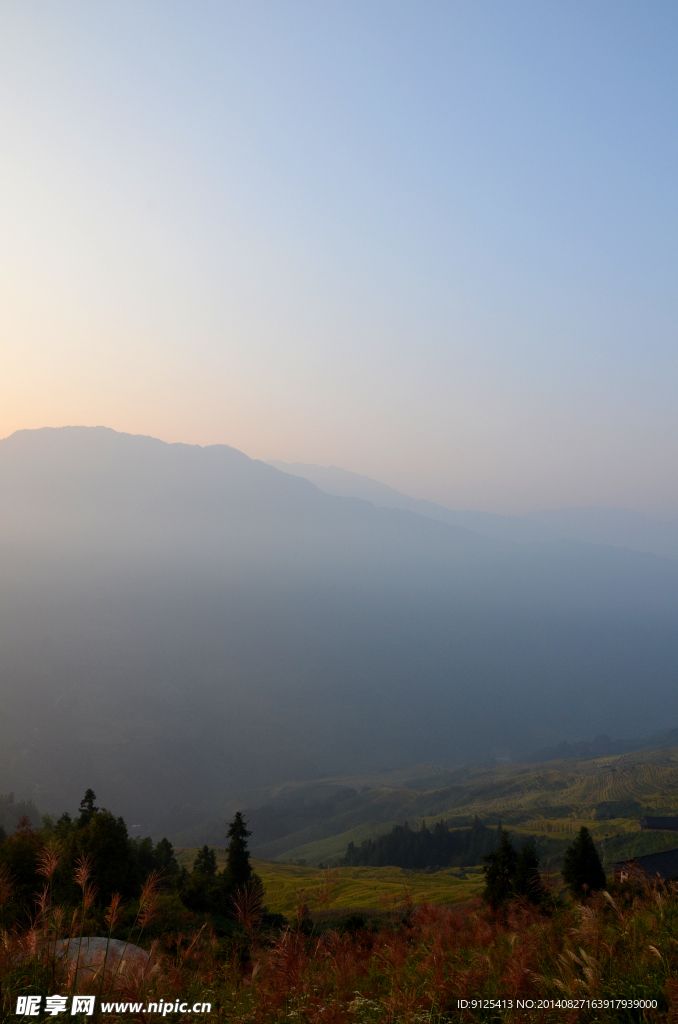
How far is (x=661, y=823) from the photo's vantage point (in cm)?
7788

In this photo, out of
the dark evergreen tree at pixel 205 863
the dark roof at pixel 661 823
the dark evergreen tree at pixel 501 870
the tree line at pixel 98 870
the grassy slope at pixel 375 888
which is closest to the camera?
the tree line at pixel 98 870

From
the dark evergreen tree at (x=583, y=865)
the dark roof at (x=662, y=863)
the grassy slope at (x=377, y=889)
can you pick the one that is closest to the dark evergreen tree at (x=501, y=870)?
the grassy slope at (x=377, y=889)

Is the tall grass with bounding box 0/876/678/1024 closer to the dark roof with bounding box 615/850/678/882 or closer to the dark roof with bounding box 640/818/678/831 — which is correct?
the dark roof with bounding box 615/850/678/882

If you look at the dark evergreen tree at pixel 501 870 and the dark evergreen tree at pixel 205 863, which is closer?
the dark evergreen tree at pixel 501 870

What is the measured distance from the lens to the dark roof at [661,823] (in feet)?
250

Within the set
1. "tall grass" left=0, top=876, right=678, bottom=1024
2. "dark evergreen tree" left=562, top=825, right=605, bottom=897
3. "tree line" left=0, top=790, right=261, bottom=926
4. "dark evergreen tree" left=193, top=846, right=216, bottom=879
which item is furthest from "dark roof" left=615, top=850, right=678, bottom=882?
"tall grass" left=0, top=876, right=678, bottom=1024

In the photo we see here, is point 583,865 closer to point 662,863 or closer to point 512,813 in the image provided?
point 662,863

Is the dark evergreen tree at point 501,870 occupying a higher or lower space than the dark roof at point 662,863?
higher

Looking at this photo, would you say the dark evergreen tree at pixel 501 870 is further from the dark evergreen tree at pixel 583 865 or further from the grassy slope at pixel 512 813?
the grassy slope at pixel 512 813

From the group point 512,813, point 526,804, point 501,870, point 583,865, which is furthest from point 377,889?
point 526,804

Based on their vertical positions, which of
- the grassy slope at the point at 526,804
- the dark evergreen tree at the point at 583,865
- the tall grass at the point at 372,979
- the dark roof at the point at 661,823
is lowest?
the grassy slope at the point at 526,804

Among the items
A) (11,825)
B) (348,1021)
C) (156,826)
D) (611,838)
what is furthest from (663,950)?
(156,826)

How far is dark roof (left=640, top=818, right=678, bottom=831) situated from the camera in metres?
76.3

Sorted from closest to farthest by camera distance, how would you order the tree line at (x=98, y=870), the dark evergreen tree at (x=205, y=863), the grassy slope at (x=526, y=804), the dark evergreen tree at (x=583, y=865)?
the tree line at (x=98, y=870), the dark evergreen tree at (x=583, y=865), the dark evergreen tree at (x=205, y=863), the grassy slope at (x=526, y=804)
